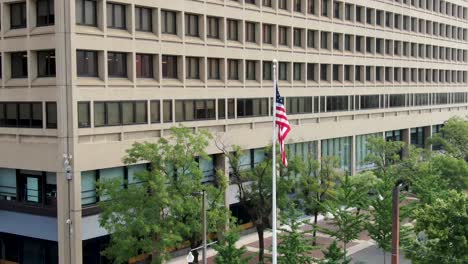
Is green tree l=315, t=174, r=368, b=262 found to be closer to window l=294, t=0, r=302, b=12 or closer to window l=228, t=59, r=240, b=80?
A: window l=228, t=59, r=240, b=80

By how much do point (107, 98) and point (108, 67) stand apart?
6.48 feet

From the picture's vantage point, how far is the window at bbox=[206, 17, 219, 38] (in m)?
49.2

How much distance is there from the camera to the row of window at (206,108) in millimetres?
41219

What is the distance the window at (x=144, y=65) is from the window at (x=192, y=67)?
3.58 meters

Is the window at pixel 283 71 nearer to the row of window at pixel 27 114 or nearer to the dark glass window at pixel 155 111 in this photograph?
the dark glass window at pixel 155 111

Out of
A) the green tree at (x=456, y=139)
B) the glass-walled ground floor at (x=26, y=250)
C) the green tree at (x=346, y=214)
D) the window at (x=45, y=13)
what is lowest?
the glass-walled ground floor at (x=26, y=250)

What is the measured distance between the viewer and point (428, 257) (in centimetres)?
3272

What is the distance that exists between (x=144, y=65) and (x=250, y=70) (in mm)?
12301

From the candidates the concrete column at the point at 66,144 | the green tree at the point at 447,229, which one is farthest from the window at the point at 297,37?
the green tree at the point at 447,229

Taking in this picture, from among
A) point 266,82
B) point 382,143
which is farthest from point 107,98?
point 382,143

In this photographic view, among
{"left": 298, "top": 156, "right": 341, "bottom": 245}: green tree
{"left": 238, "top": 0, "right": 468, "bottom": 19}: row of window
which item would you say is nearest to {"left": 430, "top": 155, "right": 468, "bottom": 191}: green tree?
{"left": 298, "top": 156, "right": 341, "bottom": 245}: green tree

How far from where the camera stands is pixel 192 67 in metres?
48.3

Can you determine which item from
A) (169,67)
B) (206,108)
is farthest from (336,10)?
(169,67)

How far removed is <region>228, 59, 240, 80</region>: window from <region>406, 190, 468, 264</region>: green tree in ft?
75.4
